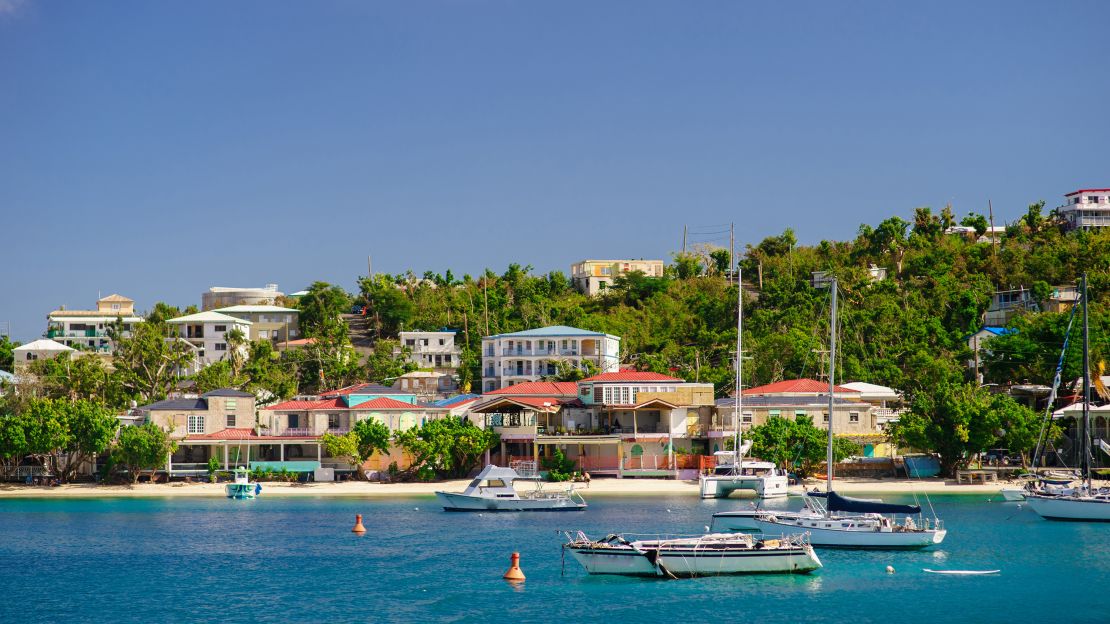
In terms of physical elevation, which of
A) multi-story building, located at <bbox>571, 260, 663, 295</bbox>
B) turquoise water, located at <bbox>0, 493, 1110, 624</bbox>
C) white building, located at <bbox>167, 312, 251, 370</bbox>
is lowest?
turquoise water, located at <bbox>0, 493, 1110, 624</bbox>

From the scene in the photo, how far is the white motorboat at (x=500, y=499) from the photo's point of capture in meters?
64.7

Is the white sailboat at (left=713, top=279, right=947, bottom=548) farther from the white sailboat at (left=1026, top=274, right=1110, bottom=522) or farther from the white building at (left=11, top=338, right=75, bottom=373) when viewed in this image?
the white building at (left=11, top=338, right=75, bottom=373)

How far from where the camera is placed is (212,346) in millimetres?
122500

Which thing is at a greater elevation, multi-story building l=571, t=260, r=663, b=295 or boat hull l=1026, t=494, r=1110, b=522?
multi-story building l=571, t=260, r=663, b=295

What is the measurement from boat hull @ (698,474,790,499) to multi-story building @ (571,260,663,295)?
3064 inches

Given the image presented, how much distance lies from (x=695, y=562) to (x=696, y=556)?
294 mm

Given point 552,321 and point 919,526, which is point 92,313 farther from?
point 919,526

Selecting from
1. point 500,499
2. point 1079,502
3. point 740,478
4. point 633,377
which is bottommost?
point 500,499

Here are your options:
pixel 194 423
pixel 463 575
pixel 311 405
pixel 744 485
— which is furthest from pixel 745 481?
pixel 194 423

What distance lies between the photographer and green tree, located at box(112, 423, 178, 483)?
248ft

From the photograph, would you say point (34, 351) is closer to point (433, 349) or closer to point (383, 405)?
point (433, 349)

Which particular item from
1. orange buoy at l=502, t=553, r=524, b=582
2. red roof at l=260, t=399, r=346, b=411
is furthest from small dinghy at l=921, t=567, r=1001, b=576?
red roof at l=260, t=399, r=346, b=411

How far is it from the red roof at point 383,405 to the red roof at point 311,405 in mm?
1375

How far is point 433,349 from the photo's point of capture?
121250 mm
